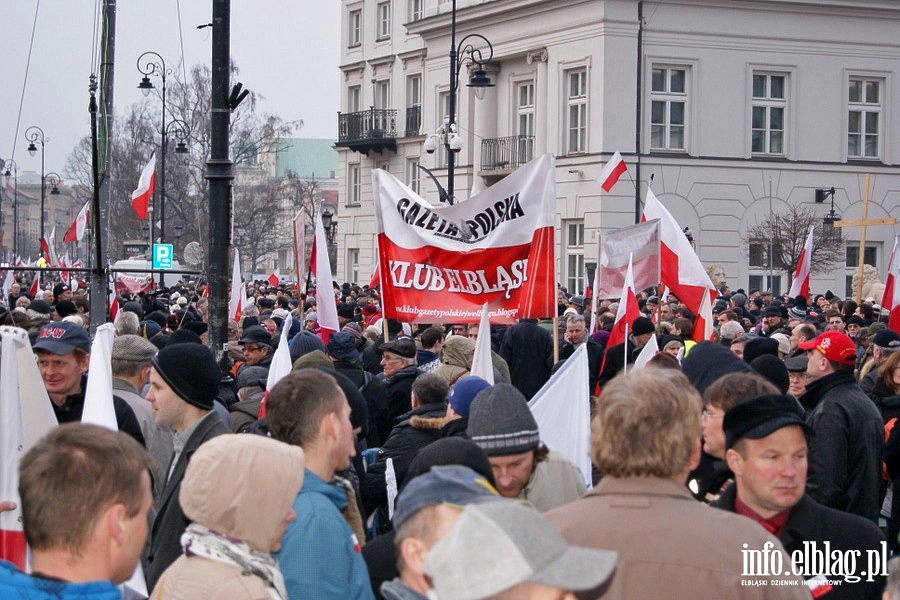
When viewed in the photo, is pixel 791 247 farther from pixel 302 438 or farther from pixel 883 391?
pixel 302 438

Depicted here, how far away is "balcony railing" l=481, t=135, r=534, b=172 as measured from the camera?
41.2 metres

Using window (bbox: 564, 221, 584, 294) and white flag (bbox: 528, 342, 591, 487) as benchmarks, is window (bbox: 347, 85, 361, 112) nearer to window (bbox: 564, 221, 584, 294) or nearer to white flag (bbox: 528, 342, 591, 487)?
window (bbox: 564, 221, 584, 294)

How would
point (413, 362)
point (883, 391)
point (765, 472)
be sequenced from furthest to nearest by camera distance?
1. point (413, 362)
2. point (883, 391)
3. point (765, 472)

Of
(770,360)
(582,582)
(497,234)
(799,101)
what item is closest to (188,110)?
(799,101)

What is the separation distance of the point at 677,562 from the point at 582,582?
1128 millimetres

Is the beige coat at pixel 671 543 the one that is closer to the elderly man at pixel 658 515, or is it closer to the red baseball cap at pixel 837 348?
the elderly man at pixel 658 515

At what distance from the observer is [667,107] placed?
38531mm

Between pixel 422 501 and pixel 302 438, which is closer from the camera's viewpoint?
pixel 422 501

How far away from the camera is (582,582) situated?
95.7 inches

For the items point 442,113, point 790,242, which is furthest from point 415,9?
point 790,242

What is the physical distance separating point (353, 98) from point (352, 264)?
674 cm

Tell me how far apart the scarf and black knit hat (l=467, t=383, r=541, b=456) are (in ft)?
3.98

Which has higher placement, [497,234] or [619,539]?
[497,234]

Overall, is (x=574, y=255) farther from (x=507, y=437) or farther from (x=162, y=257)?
(x=507, y=437)
